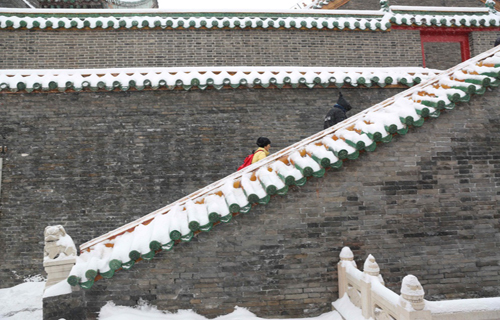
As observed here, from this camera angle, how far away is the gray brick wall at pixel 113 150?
7039 mm

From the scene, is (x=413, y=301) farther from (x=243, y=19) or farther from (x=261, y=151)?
(x=243, y=19)

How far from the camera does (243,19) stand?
870 centimetres

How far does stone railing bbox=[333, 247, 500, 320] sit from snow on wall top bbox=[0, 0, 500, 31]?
20.7 ft

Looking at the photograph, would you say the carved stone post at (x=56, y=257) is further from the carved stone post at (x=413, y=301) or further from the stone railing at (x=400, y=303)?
the carved stone post at (x=413, y=301)

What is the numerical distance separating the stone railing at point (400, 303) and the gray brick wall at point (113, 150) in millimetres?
3820

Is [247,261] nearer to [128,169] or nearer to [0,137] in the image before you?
[128,169]

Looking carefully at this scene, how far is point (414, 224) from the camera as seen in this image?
4.72 meters

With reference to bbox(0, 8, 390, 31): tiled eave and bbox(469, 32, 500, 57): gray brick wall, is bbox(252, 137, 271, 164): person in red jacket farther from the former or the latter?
bbox(469, 32, 500, 57): gray brick wall

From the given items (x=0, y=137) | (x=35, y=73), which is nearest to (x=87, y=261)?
(x=0, y=137)

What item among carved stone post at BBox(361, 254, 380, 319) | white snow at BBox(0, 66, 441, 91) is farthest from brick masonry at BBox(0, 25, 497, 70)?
carved stone post at BBox(361, 254, 380, 319)

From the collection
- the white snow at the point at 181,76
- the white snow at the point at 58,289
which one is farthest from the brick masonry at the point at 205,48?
the white snow at the point at 58,289

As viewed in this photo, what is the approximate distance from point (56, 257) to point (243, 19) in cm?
660

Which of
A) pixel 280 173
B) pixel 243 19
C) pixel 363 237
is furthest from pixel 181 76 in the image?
pixel 363 237

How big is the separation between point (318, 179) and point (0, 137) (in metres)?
6.30
